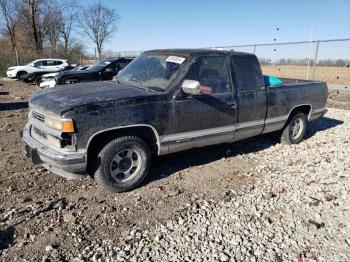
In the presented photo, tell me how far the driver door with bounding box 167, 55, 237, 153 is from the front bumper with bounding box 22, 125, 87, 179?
130 cm

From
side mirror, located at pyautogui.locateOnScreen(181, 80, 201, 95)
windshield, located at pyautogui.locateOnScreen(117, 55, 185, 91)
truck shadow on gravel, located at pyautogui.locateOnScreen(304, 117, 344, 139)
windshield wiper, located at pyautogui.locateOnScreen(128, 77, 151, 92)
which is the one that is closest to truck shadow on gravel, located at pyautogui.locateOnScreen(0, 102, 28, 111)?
windshield, located at pyautogui.locateOnScreen(117, 55, 185, 91)

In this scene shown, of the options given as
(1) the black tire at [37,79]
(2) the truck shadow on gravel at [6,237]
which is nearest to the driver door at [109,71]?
(1) the black tire at [37,79]

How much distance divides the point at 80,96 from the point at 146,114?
2.96 ft

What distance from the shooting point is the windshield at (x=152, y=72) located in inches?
182

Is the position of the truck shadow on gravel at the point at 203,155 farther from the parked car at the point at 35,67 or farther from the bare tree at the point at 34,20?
the bare tree at the point at 34,20

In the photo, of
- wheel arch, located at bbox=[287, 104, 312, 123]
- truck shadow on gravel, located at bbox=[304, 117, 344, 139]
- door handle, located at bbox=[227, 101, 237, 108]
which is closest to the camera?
door handle, located at bbox=[227, 101, 237, 108]

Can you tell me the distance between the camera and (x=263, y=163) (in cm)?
569

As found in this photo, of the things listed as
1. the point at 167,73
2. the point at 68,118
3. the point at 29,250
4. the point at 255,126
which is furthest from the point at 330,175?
the point at 29,250

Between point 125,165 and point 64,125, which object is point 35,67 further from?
point 64,125

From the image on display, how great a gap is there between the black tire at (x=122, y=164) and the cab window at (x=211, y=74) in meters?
1.31

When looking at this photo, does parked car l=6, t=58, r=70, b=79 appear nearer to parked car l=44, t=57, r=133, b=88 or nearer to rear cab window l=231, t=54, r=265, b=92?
parked car l=44, t=57, r=133, b=88

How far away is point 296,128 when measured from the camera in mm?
6859

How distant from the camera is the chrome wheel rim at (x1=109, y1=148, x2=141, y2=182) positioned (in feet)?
13.8

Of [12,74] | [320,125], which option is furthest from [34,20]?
[320,125]
